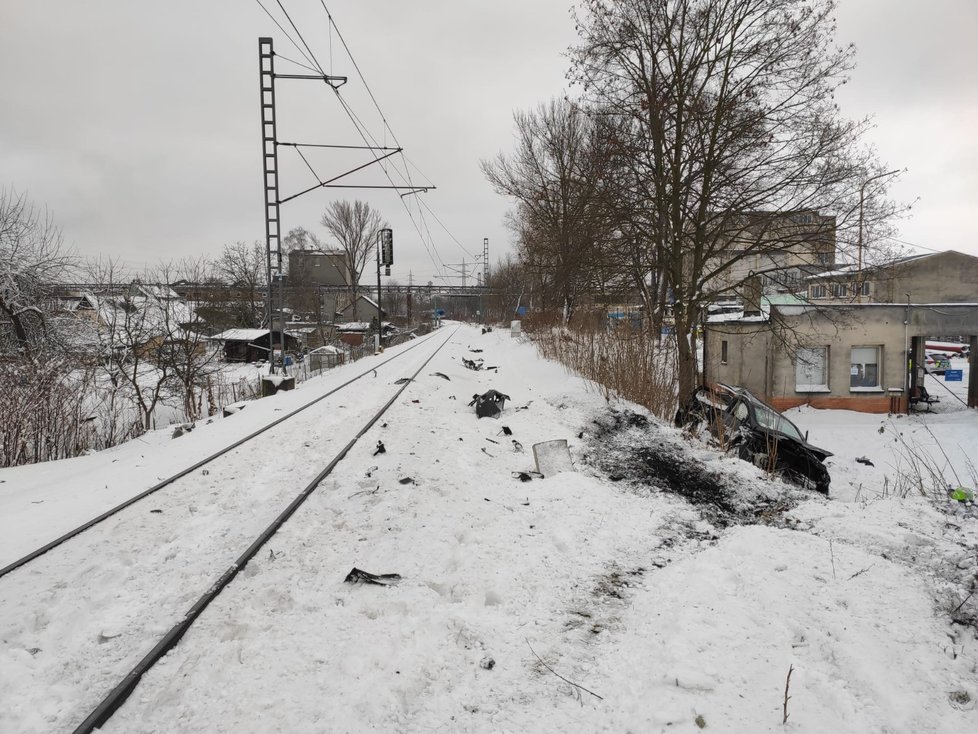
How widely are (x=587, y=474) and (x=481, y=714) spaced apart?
172 inches

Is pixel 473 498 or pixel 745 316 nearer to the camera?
pixel 473 498

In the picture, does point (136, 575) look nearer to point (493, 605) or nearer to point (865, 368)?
point (493, 605)

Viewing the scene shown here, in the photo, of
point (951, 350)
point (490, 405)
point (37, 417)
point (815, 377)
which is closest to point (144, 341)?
point (37, 417)

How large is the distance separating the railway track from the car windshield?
284 inches

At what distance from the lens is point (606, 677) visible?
279 centimetres

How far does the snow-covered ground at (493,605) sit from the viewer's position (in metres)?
2.53

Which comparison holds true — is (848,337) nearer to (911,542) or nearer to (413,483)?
(911,542)

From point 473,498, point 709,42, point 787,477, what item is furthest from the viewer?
point 709,42

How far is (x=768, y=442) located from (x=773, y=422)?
1.25 m

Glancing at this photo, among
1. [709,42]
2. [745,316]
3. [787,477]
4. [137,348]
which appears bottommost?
[787,477]

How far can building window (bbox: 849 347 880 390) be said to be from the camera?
2025 centimetres

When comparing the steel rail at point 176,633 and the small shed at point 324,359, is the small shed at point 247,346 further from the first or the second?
the steel rail at point 176,633

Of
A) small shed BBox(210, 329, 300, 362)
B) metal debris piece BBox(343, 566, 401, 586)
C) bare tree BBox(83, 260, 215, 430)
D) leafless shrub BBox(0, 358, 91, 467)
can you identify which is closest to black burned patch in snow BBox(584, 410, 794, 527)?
metal debris piece BBox(343, 566, 401, 586)

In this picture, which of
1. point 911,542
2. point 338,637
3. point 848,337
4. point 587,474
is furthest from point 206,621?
point 848,337
